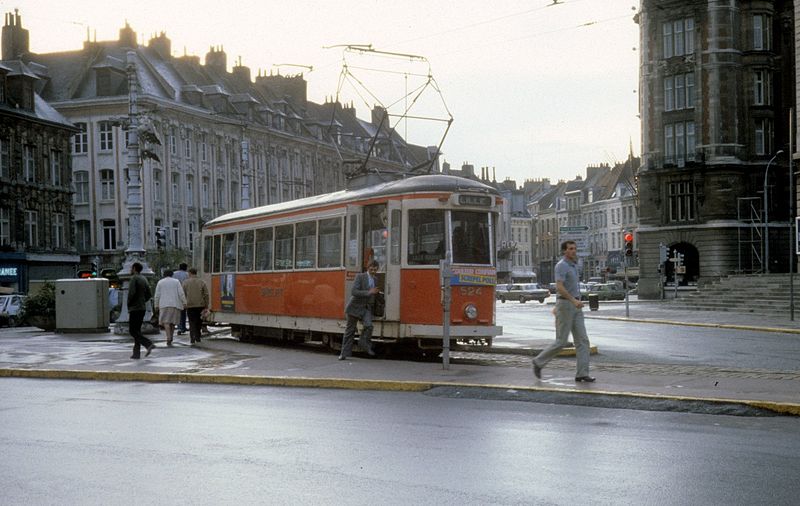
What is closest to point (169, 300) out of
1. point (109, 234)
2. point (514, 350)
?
point (514, 350)

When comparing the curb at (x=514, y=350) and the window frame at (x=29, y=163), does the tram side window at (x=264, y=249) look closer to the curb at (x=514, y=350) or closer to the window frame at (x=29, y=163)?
the curb at (x=514, y=350)

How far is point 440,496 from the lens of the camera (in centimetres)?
662

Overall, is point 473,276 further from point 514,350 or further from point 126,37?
point 126,37

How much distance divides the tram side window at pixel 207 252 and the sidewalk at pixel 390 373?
196 inches

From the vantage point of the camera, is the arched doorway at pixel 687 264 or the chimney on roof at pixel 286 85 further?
the chimney on roof at pixel 286 85

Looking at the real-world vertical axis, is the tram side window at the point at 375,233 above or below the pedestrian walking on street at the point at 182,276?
above

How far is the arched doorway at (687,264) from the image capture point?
222 ft

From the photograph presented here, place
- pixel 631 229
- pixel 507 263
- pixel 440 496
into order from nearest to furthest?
pixel 440 496, pixel 631 229, pixel 507 263

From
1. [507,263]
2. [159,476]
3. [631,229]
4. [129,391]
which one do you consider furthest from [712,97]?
[507,263]

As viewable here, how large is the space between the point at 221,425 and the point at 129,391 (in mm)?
4187

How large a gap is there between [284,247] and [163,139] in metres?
46.8

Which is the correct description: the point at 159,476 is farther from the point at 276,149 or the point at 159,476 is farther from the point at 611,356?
the point at 276,149

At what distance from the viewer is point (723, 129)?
6281cm

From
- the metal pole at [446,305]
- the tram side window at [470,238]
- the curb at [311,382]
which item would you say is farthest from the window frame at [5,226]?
the metal pole at [446,305]
